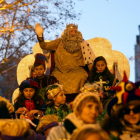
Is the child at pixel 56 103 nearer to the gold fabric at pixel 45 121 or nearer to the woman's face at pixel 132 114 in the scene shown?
the gold fabric at pixel 45 121

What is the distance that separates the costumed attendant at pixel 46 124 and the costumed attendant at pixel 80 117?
1.62 metres

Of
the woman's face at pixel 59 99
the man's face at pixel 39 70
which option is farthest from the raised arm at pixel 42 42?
the woman's face at pixel 59 99

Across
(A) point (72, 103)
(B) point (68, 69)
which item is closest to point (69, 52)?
(B) point (68, 69)

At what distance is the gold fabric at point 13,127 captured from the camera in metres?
4.50

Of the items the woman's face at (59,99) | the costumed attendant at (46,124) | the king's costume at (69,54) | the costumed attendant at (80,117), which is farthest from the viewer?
the king's costume at (69,54)

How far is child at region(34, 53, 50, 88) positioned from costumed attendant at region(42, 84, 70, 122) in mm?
1913

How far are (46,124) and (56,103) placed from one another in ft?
2.42

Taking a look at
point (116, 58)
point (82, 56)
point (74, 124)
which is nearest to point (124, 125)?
point (74, 124)

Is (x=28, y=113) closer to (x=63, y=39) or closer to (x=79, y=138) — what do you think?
(x=63, y=39)

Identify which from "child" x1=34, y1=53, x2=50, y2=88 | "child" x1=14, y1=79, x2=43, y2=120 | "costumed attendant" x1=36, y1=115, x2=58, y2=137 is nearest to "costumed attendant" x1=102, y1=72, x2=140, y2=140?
"costumed attendant" x1=36, y1=115, x2=58, y2=137

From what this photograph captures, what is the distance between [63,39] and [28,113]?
3142 mm

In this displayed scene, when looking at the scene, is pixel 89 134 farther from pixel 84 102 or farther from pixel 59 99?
pixel 59 99

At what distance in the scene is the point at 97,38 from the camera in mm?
12266

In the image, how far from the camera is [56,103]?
7.31m
